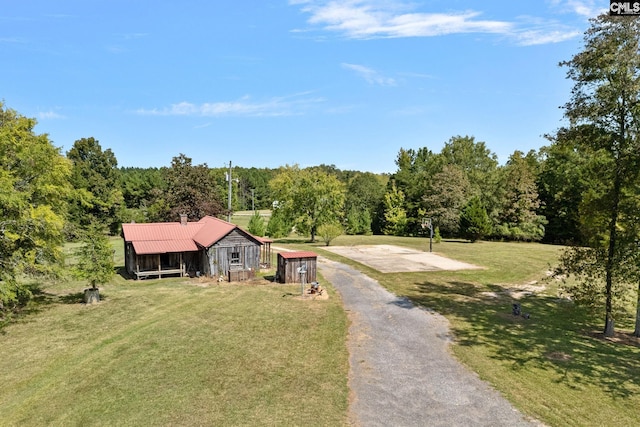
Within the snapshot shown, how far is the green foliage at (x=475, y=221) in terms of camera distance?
50.6 meters

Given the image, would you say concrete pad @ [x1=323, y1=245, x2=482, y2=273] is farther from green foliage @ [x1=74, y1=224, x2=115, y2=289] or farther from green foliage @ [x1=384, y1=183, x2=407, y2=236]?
green foliage @ [x1=384, y1=183, x2=407, y2=236]

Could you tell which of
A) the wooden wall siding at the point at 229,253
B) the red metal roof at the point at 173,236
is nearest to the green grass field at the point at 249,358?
the wooden wall siding at the point at 229,253

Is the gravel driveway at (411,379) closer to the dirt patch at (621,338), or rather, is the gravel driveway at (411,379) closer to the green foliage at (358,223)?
the dirt patch at (621,338)

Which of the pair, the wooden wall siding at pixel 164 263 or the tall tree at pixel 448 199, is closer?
the wooden wall siding at pixel 164 263

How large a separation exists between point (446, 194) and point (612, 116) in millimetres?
40213

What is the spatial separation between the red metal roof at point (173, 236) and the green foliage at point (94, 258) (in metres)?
5.25

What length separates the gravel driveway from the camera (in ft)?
32.9

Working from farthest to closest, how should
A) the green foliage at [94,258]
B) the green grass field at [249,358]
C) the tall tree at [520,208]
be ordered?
the tall tree at [520,208] → the green foliage at [94,258] → the green grass field at [249,358]

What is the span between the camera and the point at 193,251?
2852 cm

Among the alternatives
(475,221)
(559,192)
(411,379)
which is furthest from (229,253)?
(559,192)

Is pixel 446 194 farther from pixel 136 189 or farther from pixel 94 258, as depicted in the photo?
pixel 136 189

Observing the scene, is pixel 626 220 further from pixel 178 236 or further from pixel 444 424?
pixel 178 236

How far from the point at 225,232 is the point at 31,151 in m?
11.7

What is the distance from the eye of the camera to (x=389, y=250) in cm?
4156
